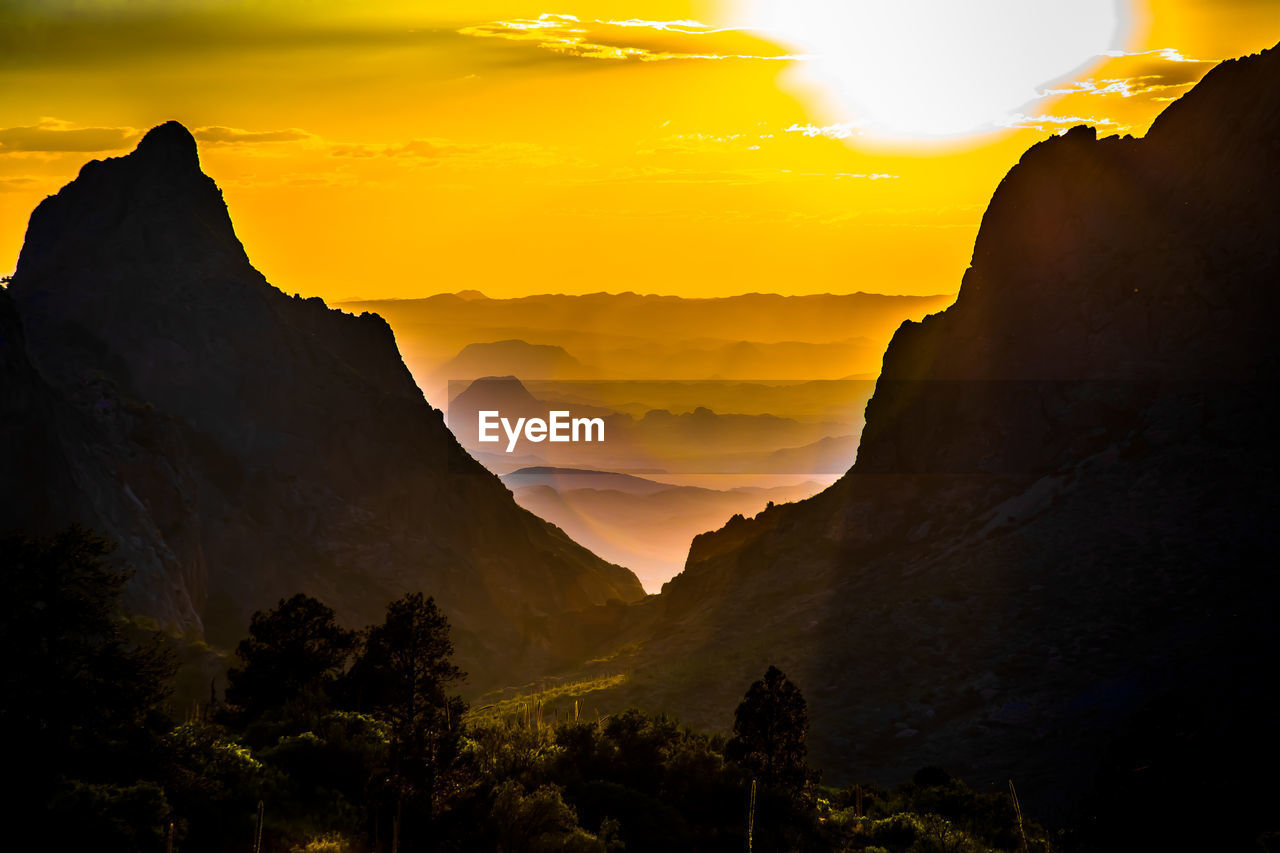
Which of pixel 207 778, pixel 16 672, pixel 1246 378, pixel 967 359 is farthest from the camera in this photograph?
pixel 967 359

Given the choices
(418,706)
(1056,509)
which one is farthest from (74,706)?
(1056,509)

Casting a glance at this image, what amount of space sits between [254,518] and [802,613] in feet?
266

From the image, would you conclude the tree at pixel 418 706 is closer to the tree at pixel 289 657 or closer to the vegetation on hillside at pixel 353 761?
the vegetation on hillside at pixel 353 761

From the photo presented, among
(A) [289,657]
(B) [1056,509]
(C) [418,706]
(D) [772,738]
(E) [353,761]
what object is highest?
(B) [1056,509]

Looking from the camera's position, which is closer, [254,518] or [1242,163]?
[1242,163]

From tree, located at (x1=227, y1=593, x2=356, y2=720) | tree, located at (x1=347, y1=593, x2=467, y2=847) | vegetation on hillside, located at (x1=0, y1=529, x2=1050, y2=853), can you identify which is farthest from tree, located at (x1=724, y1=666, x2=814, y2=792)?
tree, located at (x1=227, y1=593, x2=356, y2=720)

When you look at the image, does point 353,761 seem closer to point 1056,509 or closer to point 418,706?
point 418,706

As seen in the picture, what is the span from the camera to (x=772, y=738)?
6159cm

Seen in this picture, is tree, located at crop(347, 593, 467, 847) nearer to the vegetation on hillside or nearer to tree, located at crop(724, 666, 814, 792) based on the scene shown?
the vegetation on hillside

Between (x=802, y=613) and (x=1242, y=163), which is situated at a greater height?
(x=1242, y=163)

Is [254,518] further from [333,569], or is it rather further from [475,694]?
[475,694]

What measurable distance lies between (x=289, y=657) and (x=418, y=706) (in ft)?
78.0

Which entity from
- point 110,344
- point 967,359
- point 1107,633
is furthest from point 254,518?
point 1107,633

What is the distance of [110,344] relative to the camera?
631 ft
